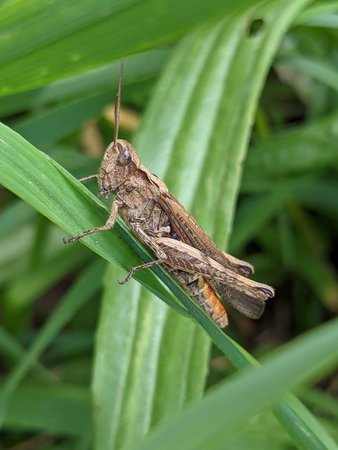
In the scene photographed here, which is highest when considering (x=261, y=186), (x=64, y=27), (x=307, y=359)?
(x=64, y=27)

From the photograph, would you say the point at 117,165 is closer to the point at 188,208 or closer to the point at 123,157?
the point at 123,157

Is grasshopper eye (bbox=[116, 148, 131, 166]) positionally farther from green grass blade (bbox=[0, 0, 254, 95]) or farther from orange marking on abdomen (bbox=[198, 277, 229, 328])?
orange marking on abdomen (bbox=[198, 277, 229, 328])

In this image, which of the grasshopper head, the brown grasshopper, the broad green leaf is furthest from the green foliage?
the grasshopper head

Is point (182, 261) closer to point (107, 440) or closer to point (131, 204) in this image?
point (131, 204)

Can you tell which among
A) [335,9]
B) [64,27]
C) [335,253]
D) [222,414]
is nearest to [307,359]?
[222,414]

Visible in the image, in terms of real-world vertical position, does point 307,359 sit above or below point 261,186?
above

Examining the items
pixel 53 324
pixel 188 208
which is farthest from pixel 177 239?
pixel 53 324
